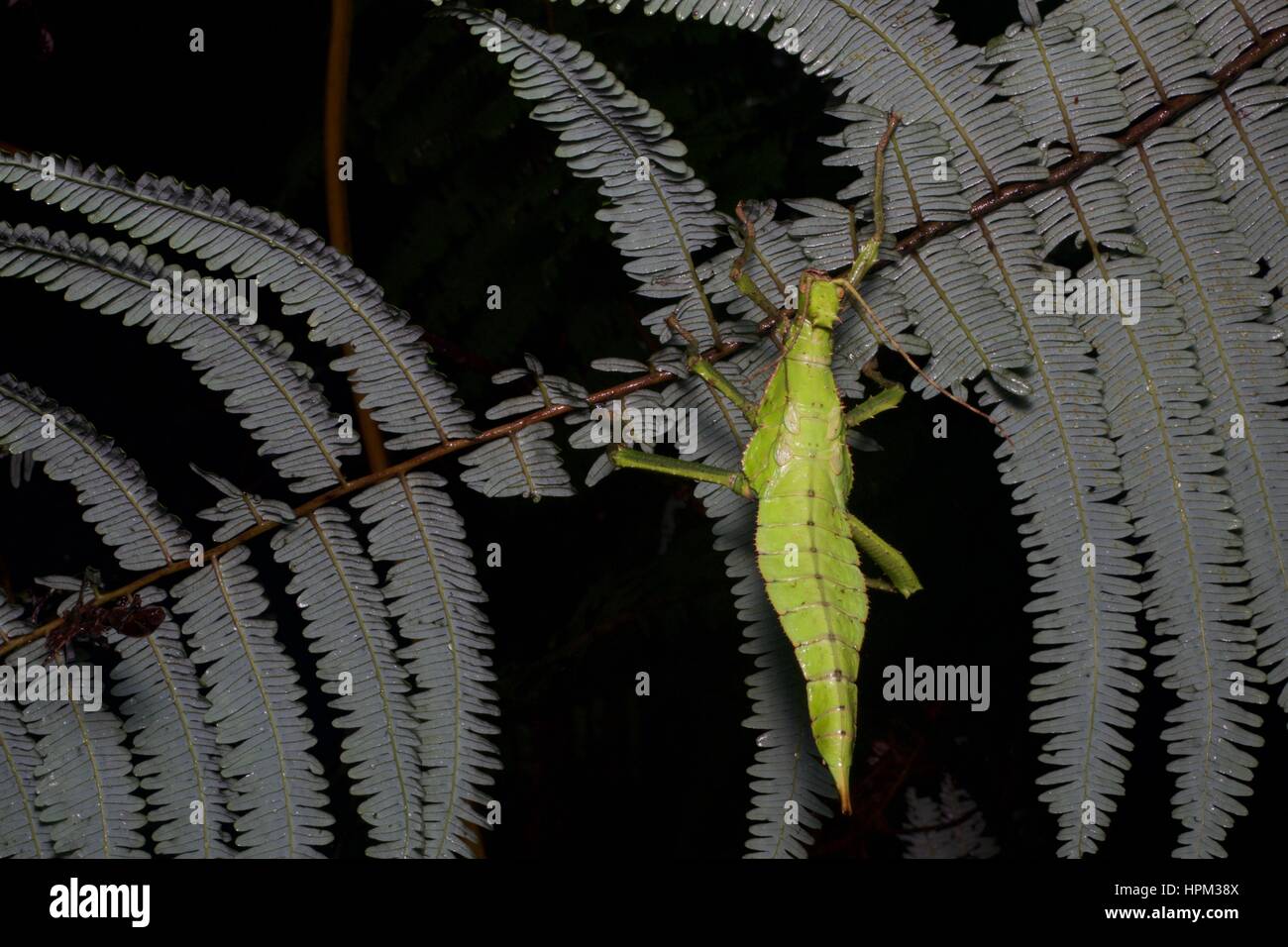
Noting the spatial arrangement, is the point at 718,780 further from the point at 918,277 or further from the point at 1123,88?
the point at 1123,88

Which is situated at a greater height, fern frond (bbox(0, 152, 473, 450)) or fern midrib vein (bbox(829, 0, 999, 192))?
fern midrib vein (bbox(829, 0, 999, 192))

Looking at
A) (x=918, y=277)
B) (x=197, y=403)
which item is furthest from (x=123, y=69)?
(x=918, y=277)

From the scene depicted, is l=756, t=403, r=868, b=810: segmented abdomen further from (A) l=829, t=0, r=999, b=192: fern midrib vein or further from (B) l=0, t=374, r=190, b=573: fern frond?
(B) l=0, t=374, r=190, b=573: fern frond

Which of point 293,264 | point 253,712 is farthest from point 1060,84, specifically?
point 253,712

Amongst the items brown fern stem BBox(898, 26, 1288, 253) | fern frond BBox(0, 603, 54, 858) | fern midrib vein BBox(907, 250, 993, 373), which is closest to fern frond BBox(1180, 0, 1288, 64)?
brown fern stem BBox(898, 26, 1288, 253)

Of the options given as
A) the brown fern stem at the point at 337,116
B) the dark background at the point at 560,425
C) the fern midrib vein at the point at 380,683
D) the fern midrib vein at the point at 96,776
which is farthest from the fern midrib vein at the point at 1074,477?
the fern midrib vein at the point at 96,776

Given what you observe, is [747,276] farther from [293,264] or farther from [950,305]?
[293,264]
